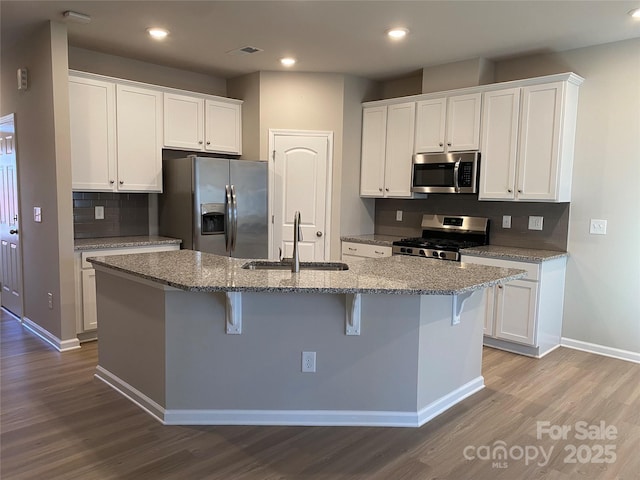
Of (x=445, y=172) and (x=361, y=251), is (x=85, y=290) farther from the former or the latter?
(x=445, y=172)

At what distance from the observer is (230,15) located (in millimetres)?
3486

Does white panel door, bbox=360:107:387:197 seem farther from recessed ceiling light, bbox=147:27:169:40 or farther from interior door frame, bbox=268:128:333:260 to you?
recessed ceiling light, bbox=147:27:169:40

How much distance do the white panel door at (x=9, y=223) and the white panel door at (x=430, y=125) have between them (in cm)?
385

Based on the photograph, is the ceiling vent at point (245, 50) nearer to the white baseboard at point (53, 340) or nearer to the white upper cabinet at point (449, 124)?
the white upper cabinet at point (449, 124)

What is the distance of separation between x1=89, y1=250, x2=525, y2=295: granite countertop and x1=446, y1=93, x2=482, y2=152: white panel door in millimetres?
1790

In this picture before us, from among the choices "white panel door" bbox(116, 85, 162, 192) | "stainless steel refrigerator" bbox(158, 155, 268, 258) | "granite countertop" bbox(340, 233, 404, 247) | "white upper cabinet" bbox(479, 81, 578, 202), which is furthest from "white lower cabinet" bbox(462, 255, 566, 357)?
→ "white panel door" bbox(116, 85, 162, 192)

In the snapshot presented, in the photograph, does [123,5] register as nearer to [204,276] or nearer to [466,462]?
[204,276]

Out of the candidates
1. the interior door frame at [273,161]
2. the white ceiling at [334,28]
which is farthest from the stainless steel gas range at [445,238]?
the white ceiling at [334,28]

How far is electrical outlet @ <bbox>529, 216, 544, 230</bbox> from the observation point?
4.36m

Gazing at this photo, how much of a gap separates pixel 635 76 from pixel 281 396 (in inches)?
145

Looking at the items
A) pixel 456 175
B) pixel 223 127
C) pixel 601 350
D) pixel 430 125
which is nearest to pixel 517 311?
pixel 601 350

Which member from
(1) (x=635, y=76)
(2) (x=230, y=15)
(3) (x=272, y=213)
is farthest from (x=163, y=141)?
(1) (x=635, y=76)

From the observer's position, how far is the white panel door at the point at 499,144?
4.16 m

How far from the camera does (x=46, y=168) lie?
391 centimetres
